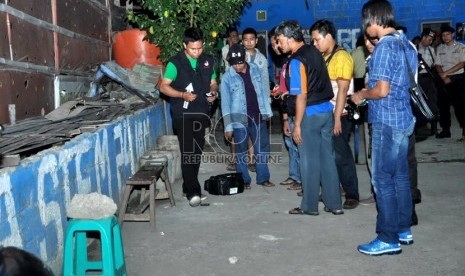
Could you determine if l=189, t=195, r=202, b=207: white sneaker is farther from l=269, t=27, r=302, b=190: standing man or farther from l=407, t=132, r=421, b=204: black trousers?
l=407, t=132, r=421, b=204: black trousers

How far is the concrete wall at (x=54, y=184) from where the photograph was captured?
345 centimetres

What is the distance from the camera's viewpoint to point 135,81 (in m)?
8.62

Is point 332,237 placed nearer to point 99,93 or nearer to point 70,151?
point 70,151

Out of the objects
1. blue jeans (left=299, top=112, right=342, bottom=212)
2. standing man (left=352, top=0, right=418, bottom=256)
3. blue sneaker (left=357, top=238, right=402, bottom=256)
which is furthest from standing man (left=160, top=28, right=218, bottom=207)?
blue sneaker (left=357, top=238, right=402, bottom=256)

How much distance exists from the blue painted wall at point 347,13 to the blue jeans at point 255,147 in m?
9.79

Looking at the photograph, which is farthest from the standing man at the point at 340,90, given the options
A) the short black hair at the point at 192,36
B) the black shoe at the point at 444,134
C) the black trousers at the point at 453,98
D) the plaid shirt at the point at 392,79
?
the black shoe at the point at 444,134

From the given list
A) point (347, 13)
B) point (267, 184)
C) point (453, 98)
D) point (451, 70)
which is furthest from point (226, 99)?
point (347, 13)

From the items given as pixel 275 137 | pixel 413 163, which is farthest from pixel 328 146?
pixel 275 137

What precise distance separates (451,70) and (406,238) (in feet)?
20.1

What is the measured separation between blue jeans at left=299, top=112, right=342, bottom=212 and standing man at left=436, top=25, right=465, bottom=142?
540 cm

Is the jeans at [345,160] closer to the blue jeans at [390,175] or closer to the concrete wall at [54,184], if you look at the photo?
the blue jeans at [390,175]

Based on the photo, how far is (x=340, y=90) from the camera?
5559mm

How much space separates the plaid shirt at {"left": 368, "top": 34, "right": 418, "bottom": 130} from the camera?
4246 millimetres

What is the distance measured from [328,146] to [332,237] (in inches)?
41.2
